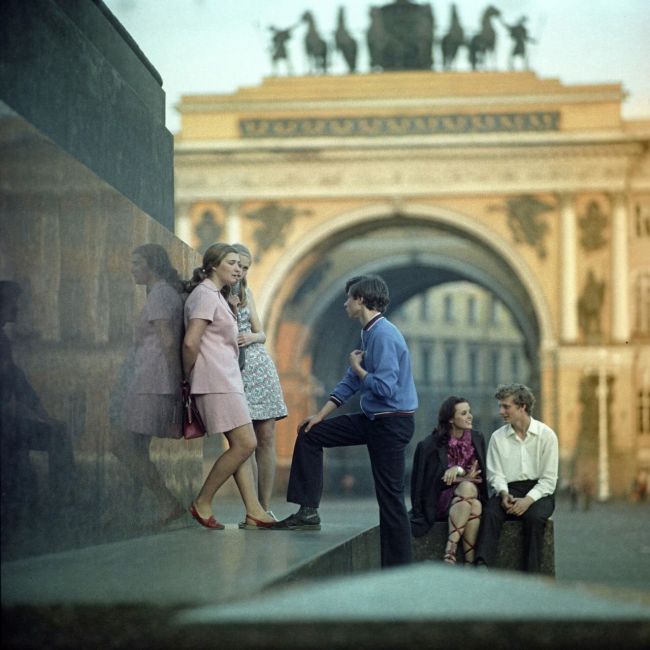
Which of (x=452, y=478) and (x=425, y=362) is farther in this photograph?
(x=425, y=362)

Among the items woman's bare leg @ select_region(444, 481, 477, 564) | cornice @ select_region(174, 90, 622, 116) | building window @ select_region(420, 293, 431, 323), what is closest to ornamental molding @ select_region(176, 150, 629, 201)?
cornice @ select_region(174, 90, 622, 116)

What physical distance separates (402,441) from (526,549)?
4.00 ft

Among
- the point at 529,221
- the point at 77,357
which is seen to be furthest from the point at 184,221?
the point at 77,357

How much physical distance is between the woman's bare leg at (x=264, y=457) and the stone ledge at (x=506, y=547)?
841mm

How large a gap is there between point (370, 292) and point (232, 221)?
28.6 meters

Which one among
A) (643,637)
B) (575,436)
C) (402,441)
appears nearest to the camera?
(643,637)

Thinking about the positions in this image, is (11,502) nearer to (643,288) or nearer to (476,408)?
(643,288)

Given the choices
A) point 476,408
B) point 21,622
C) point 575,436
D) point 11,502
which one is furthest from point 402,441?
point 476,408

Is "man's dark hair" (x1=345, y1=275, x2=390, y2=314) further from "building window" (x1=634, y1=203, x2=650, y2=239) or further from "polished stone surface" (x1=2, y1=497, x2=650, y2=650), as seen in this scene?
"building window" (x1=634, y1=203, x2=650, y2=239)

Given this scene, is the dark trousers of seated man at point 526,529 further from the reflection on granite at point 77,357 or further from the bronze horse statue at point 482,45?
the bronze horse statue at point 482,45

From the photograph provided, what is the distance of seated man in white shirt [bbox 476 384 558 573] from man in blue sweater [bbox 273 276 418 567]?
863mm

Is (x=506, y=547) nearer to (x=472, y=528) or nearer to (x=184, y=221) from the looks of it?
(x=472, y=528)

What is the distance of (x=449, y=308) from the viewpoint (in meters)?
65.5

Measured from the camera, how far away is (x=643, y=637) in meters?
2.50
